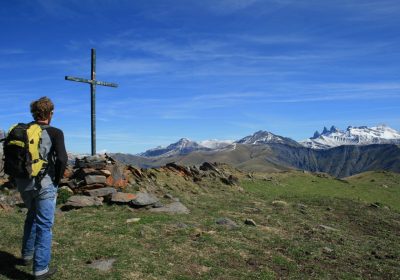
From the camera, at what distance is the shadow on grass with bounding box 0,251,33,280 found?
1168cm

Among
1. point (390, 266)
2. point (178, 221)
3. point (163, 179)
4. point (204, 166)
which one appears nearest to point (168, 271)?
point (178, 221)

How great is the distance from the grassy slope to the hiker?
1192 millimetres

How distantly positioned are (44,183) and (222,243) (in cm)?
811

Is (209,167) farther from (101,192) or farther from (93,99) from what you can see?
(101,192)

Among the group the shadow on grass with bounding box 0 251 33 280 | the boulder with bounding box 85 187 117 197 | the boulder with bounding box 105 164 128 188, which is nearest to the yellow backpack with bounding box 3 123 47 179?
the shadow on grass with bounding box 0 251 33 280

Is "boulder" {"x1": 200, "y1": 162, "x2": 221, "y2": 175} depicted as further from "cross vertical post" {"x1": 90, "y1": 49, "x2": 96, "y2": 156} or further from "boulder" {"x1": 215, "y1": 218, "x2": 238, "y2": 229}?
"boulder" {"x1": 215, "y1": 218, "x2": 238, "y2": 229}

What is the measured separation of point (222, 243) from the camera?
16875 mm

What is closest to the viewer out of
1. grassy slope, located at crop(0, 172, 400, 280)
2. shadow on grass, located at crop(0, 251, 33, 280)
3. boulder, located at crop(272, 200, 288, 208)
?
shadow on grass, located at crop(0, 251, 33, 280)

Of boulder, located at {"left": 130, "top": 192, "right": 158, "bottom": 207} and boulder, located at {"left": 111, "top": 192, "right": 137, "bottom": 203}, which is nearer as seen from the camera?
boulder, located at {"left": 130, "top": 192, "right": 158, "bottom": 207}

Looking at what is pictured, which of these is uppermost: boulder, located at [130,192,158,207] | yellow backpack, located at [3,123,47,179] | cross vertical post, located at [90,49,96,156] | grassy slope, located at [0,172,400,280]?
cross vertical post, located at [90,49,96,156]

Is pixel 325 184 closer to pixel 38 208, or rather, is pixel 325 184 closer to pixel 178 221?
pixel 178 221

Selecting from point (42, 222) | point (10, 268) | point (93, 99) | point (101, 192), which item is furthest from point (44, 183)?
point (93, 99)

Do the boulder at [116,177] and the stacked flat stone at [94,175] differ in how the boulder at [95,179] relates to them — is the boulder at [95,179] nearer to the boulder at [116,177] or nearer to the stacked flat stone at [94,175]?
the stacked flat stone at [94,175]

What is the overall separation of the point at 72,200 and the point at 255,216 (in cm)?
1006
